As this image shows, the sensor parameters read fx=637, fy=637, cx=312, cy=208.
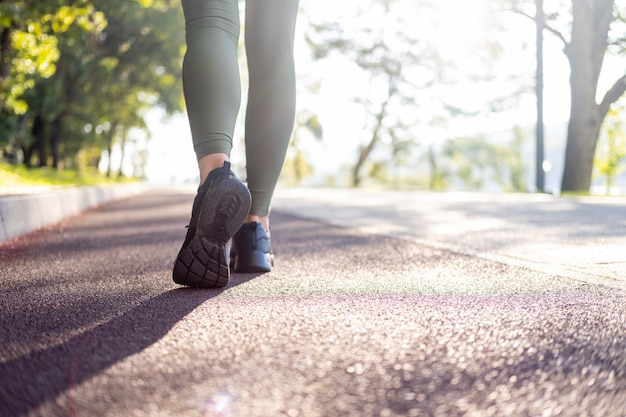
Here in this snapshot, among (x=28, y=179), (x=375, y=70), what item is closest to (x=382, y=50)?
(x=375, y=70)

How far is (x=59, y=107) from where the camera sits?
63.5 ft

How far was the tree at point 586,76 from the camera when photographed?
15539 millimetres

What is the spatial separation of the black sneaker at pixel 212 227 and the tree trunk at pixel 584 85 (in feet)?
51.7

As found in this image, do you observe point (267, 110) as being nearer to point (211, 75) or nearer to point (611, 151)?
point (211, 75)

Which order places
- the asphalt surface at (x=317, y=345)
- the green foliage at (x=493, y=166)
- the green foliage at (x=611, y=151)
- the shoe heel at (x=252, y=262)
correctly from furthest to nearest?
the green foliage at (x=493, y=166) < the green foliage at (x=611, y=151) < the shoe heel at (x=252, y=262) < the asphalt surface at (x=317, y=345)

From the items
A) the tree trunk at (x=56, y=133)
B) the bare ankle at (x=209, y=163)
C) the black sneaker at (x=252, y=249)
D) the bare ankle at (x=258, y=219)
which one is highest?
the tree trunk at (x=56, y=133)

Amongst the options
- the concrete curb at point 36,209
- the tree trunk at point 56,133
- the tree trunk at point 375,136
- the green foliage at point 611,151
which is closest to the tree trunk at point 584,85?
the concrete curb at point 36,209

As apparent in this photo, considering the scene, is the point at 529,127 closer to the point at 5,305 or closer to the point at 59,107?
the point at 59,107

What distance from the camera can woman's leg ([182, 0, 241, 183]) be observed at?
6.73 feet

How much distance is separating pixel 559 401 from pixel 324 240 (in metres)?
2.85

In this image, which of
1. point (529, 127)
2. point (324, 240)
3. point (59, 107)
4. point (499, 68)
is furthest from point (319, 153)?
point (324, 240)

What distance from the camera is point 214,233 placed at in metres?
1.86

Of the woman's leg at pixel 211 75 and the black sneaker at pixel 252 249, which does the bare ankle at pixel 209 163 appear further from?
the black sneaker at pixel 252 249

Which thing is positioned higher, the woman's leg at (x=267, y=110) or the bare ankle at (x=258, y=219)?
the woman's leg at (x=267, y=110)
